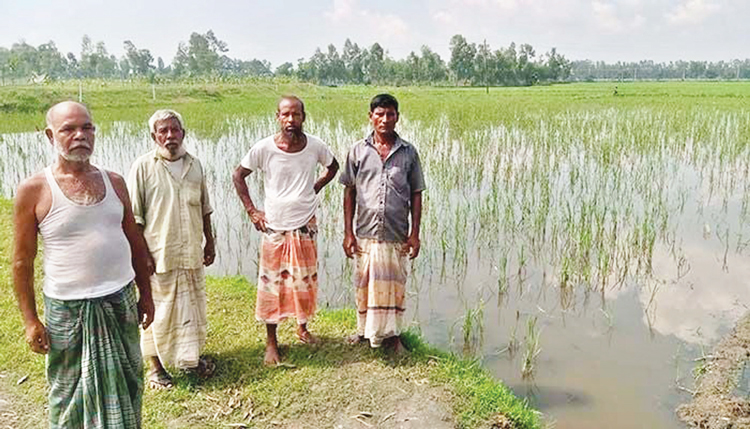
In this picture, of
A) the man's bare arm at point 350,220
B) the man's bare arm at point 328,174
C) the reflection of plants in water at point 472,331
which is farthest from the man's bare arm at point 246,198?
the reflection of plants in water at point 472,331

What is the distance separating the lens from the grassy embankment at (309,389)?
2814 mm

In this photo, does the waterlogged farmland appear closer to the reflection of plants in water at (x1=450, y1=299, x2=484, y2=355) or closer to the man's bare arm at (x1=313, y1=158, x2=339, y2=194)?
the reflection of plants in water at (x1=450, y1=299, x2=484, y2=355)

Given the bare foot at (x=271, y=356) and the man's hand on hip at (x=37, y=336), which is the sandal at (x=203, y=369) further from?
the man's hand on hip at (x=37, y=336)

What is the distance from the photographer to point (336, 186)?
7492mm

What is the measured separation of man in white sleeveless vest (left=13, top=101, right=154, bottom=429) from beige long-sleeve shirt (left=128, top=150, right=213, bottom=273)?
2.12 ft

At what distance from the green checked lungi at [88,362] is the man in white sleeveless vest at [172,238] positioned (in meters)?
0.74

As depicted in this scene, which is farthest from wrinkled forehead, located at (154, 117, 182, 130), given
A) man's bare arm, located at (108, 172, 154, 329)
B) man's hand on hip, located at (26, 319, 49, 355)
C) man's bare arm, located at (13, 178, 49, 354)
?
man's hand on hip, located at (26, 319, 49, 355)

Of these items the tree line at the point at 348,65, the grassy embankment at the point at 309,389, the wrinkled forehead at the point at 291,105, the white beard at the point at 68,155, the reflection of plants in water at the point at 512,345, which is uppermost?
the tree line at the point at 348,65

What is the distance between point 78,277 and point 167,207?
86 cm

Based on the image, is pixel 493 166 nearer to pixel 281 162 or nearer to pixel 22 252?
pixel 281 162

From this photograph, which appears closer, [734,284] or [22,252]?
[22,252]

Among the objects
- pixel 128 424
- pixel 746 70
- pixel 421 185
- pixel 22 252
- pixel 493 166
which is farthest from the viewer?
pixel 746 70

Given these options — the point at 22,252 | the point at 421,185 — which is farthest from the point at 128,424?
the point at 421,185

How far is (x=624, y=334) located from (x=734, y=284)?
1528 millimetres
